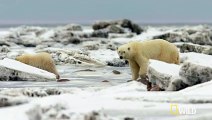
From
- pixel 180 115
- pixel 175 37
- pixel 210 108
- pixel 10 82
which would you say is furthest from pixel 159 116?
pixel 175 37

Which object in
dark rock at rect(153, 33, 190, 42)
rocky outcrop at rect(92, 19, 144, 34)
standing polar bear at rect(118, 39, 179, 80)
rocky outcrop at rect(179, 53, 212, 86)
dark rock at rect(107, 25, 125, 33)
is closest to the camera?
rocky outcrop at rect(179, 53, 212, 86)

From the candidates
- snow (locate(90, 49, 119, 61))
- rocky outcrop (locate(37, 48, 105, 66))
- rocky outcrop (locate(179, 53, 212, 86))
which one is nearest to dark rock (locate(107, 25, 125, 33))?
snow (locate(90, 49, 119, 61))

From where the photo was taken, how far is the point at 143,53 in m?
12.8

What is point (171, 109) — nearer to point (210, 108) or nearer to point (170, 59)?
point (210, 108)

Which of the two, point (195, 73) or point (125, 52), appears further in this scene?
point (125, 52)

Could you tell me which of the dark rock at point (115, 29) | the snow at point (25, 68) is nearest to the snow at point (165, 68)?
the snow at point (25, 68)

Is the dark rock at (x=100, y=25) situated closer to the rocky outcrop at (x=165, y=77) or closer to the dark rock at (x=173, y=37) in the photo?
the dark rock at (x=173, y=37)

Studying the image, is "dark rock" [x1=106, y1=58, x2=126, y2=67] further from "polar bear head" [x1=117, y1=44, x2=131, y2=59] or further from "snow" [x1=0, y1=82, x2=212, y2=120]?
"snow" [x1=0, y1=82, x2=212, y2=120]

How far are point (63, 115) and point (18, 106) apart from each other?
2.45ft

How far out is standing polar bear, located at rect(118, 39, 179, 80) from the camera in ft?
41.3

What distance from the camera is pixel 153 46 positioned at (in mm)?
12914

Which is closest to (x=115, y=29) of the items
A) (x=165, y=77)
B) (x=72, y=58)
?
(x=72, y=58)

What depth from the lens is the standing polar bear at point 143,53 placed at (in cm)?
1260

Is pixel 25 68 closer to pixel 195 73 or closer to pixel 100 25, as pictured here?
pixel 195 73
